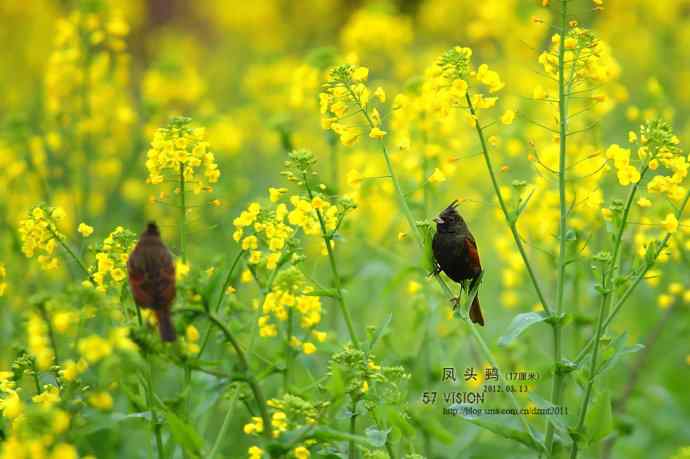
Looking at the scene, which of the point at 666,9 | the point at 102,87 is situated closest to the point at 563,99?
the point at 102,87

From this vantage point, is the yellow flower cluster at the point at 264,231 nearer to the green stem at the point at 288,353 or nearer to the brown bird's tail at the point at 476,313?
the green stem at the point at 288,353

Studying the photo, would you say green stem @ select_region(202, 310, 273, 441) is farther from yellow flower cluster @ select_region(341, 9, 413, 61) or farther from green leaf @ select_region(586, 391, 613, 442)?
yellow flower cluster @ select_region(341, 9, 413, 61)

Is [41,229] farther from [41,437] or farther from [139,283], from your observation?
[41,437]

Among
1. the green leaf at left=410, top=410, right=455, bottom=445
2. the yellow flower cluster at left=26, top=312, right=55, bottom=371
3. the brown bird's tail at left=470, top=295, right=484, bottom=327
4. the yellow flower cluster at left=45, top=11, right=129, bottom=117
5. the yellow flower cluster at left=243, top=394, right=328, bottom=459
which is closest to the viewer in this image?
the yellow flower cluster at left=26, top=312, right=55, bottom=371

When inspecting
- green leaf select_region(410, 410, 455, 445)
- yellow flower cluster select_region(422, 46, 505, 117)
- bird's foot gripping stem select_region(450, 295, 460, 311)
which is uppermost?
yellow flower cluster select_region(422, 46, 505, 117)

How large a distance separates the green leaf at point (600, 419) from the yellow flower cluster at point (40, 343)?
1.85 metres

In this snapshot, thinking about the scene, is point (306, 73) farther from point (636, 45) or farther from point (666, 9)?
point (636, 45)

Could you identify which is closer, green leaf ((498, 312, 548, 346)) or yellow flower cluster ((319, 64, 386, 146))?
green leaf ((498, 312, 548, 346))

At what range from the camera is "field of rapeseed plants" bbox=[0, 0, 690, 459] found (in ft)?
10.8

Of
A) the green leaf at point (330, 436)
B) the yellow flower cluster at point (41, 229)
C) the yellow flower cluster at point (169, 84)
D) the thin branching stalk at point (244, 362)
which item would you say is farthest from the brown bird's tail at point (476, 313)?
the yellow flower cluster at point (169, 84)

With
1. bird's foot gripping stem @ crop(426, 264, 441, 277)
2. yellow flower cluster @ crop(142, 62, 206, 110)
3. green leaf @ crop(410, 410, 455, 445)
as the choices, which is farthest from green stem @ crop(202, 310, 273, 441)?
yellow flower cluster @ crop(142, 62, 206, 110)

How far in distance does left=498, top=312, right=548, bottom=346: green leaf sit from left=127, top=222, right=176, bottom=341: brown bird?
3.55 feet

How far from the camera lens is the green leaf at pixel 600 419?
342 centimetres

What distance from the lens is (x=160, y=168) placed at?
3574 mm
